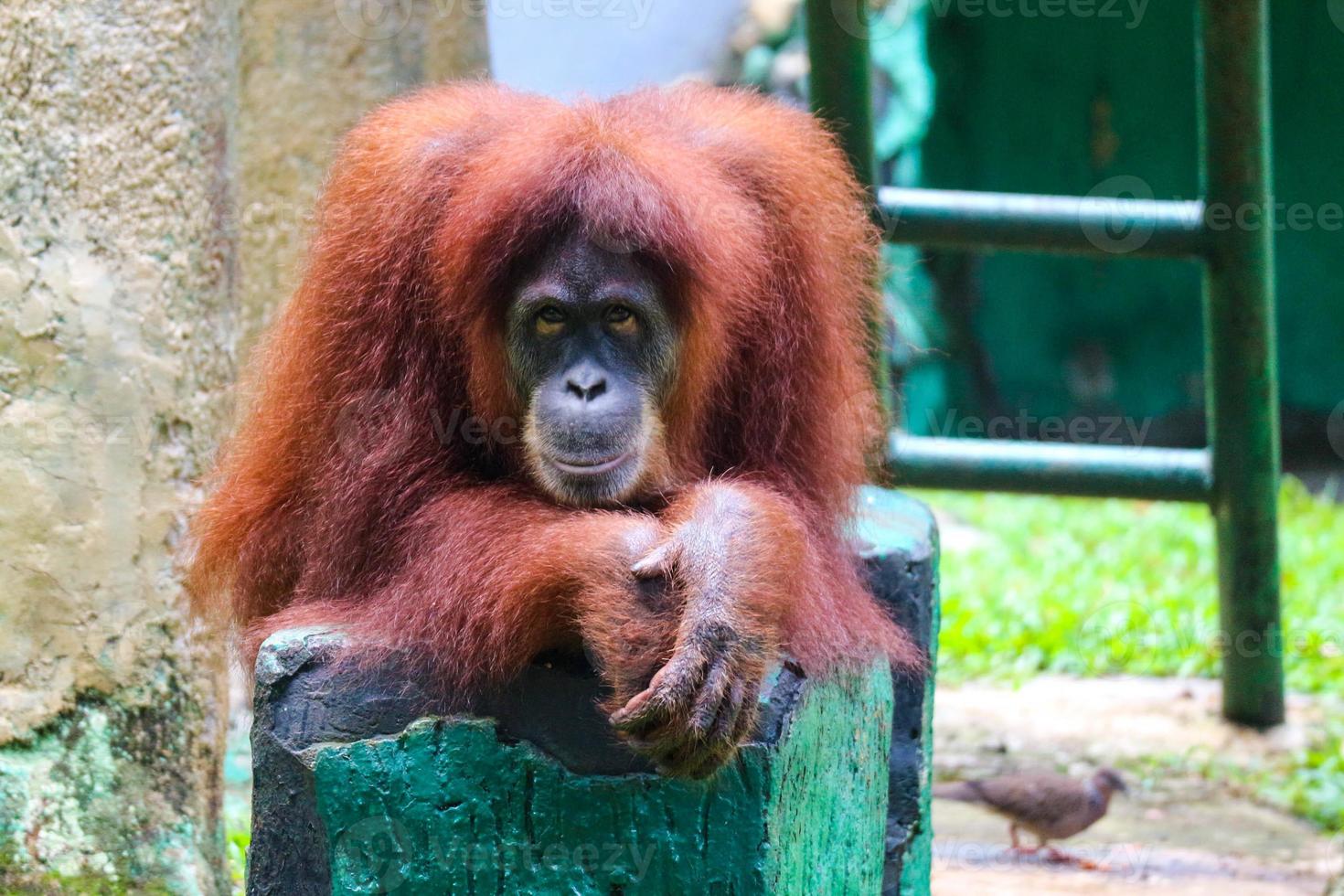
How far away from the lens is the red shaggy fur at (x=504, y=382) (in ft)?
7.14

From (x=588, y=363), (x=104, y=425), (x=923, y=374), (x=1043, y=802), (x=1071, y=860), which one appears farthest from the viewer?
(x=923, y=374)

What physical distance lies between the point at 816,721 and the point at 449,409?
2.54 ft

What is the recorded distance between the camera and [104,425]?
2.95 m

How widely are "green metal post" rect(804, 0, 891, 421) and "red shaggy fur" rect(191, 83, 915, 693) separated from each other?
1133mm

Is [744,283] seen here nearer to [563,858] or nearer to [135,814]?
[563,858]

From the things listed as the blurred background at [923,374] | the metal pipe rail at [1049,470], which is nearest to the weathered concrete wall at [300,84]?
the blurred background at [923,374]

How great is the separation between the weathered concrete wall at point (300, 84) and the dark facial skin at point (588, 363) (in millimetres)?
2498

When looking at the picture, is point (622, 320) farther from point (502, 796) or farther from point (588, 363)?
point (502, 796)

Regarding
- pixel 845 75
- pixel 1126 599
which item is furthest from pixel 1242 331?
pixel 1126 599

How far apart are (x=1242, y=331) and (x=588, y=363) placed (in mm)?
2432


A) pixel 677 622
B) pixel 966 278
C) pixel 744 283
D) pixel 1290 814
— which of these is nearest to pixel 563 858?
pixel 677 622

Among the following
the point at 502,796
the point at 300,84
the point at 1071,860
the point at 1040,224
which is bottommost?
the point at 1071,860

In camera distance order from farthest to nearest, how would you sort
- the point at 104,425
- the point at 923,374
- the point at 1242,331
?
1. the point at 923,374
2. the point at 1242,331
3. the point at 104,425

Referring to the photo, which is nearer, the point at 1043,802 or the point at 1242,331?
the point at 1043,802
